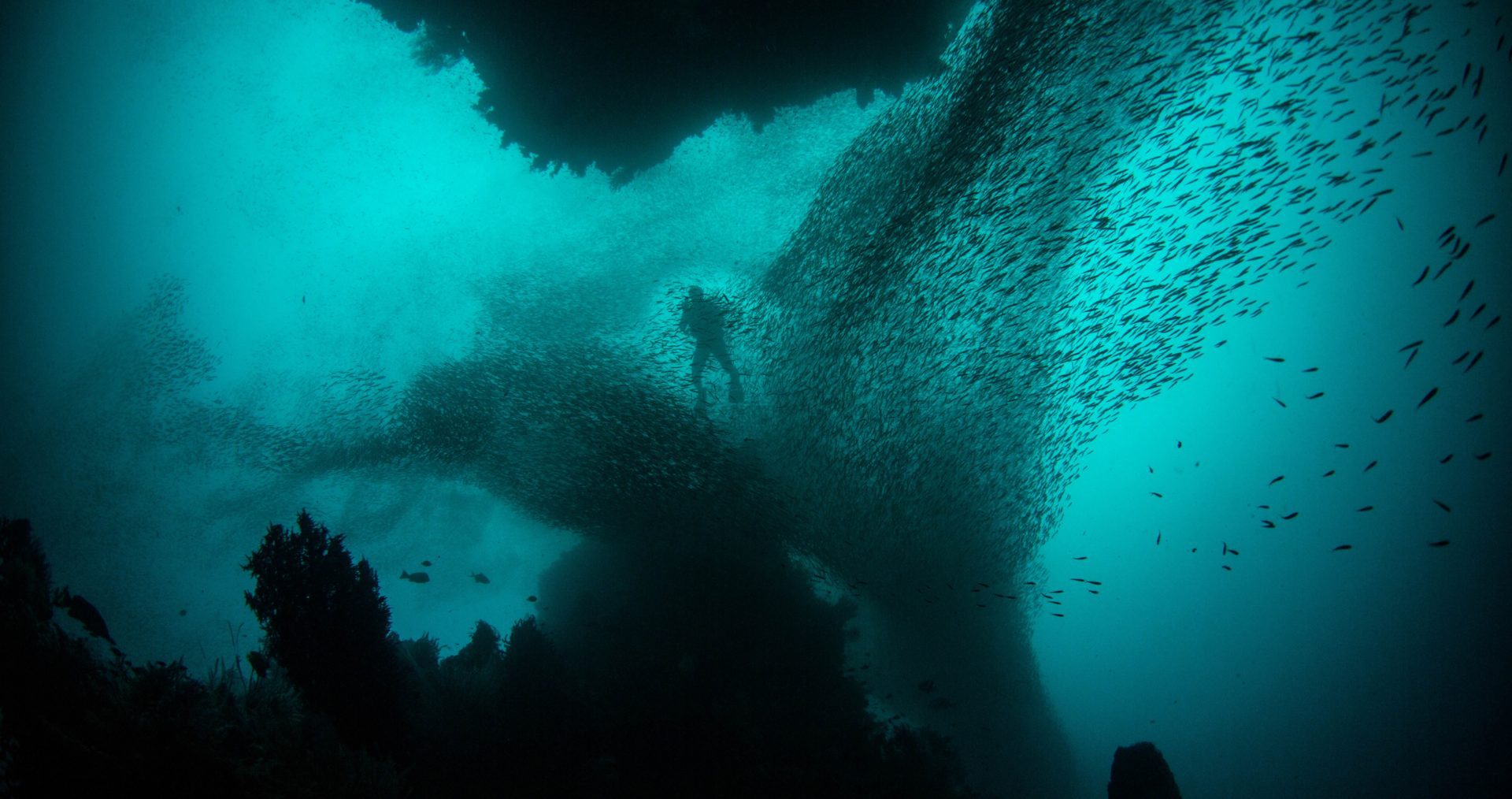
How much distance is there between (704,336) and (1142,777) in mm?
16741

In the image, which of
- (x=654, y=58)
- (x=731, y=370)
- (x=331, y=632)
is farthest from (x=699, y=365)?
(x=331, y=632)

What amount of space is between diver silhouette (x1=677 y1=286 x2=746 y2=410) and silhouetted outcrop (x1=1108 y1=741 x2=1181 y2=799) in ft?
47.2

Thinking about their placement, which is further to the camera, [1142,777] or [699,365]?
[1142,777]

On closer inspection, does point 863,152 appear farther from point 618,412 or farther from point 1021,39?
point 618,412

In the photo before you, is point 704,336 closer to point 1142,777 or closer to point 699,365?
→ point 699,365

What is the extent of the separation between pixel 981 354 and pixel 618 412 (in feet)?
29.8

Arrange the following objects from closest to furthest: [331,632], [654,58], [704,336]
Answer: [331,632] < [654,58] < [704,336]

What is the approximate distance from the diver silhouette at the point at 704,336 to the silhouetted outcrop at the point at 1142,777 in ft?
47.2

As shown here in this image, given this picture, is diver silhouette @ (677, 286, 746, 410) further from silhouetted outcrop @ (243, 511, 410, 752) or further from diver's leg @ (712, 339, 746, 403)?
silhouetted outcrop @ (243, 511, 410, 752)

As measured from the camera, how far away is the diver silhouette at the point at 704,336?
35.5 ft

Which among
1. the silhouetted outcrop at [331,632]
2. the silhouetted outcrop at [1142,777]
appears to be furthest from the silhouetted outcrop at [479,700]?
the silhouetted outcrop at [1142,777]

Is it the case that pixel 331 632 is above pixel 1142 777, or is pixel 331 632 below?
above

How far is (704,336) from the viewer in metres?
11.2

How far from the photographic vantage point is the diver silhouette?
10.8 metres
